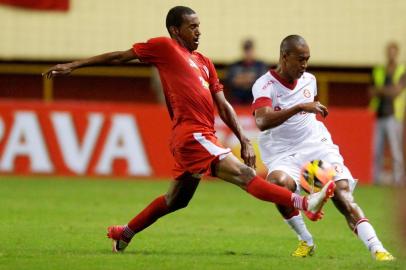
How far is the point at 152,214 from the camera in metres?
7.59

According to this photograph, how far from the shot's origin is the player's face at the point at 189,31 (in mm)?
7316

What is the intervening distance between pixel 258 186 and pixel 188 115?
0.84 metres

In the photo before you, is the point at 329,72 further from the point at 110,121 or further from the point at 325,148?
the point at 325,148

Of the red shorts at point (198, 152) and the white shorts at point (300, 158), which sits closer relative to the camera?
the red shorts at point (198, 152)

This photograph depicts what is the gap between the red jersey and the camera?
7.27 meters

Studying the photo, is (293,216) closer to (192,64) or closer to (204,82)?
(204,82)

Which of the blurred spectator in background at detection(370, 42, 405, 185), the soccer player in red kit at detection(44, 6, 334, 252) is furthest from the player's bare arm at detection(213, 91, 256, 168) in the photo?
the blurred spectator in background at detection(370, 42, 405, 185)

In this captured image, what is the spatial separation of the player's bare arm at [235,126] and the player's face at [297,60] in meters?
0.60

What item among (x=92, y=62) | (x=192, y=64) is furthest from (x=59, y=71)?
(x=192, y=64)

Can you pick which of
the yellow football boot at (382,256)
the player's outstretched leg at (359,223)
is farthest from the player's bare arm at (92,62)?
the yellow football boot at (382,256)

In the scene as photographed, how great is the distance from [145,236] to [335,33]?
39.9 ft

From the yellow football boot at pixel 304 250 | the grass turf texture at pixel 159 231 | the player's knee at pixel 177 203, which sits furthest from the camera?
the yellow football boot at pixel 304 250

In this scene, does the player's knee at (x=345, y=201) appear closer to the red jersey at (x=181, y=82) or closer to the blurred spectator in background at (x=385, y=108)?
the red jersey at (x=181, y=82)

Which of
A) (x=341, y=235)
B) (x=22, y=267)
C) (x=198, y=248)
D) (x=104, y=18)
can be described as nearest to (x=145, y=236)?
(x=198, y=248)
